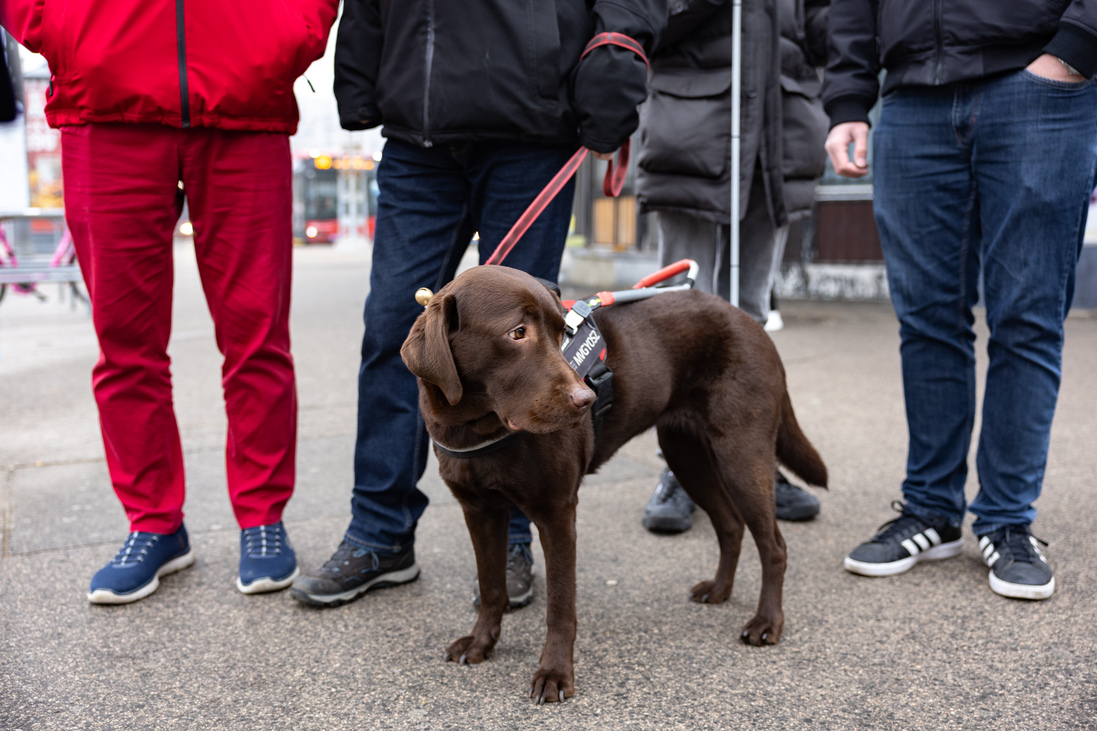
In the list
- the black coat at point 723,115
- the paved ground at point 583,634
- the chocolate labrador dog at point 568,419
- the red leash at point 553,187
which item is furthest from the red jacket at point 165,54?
the paved ground at point 583,634

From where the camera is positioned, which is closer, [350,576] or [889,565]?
[350,576]

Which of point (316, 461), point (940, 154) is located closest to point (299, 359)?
point (316, 461)

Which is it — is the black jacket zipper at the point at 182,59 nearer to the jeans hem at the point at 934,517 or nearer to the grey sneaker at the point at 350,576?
the grey sneaker at the point at 350,576

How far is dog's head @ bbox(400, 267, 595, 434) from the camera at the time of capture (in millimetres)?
1850

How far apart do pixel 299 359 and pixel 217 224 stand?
4.43 metres

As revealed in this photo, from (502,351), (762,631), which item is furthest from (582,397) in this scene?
(762,631)

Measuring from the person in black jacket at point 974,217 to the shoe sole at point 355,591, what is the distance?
4.54 feet

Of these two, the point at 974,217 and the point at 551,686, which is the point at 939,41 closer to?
the point at 974,217

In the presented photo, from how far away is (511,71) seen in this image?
2432mm

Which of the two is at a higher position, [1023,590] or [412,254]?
[412,254]

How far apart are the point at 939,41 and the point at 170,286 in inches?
95.1

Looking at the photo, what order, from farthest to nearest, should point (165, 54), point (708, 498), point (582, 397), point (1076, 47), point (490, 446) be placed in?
point (708, 498)
point (165, 54)
point (1076, 47)
point (490, 446)
point (582, 397)

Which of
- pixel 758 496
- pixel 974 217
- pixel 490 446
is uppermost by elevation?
pixel 974 217

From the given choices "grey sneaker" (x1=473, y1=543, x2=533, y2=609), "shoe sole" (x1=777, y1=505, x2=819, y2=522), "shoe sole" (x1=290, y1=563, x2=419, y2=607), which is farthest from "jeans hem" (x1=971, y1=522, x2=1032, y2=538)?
"shoe sole" (x1=290, y1=563, x2=419, y2=607)
